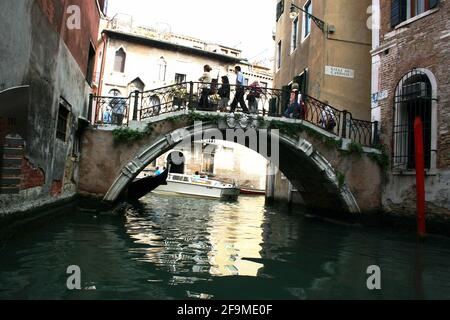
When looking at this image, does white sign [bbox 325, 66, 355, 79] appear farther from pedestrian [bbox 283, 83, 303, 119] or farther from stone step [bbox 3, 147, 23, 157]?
stone step [bbox 3, 147, 23, 157]

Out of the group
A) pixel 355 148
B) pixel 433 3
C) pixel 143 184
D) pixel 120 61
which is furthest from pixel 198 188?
pixel 433 3

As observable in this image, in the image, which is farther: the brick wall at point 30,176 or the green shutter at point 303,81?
the green shutter at point 303,81

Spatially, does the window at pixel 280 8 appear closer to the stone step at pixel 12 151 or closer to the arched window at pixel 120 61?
the arched window at pixel 120 61

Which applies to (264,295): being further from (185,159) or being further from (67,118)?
(185,159)

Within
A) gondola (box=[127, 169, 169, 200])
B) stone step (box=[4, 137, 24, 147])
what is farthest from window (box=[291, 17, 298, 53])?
stone step (box=[4, 137, 24, 147])

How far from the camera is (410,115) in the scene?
847cm

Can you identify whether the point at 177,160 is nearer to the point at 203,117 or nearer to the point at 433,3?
the point at 203,117

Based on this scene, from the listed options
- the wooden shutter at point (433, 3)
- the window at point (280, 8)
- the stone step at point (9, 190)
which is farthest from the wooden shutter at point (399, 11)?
the stone step at point (9, 190)

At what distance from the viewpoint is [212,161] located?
83.6 ft

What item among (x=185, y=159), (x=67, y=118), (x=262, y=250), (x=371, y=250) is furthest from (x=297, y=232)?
(x=185, y=159)

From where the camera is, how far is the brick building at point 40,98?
4.18 meters

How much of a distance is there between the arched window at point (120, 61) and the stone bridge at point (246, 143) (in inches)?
575

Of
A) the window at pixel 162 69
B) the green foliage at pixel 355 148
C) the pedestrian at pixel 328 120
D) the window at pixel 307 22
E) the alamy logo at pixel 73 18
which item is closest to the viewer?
the alamy logo at pixel 73 18

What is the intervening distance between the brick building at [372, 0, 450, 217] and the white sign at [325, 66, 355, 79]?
1457mm
